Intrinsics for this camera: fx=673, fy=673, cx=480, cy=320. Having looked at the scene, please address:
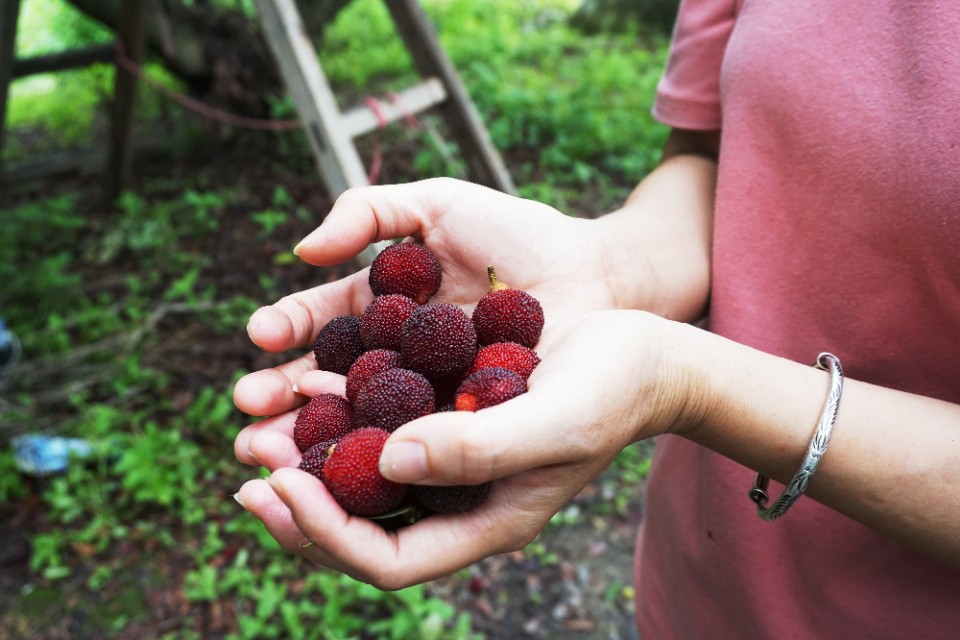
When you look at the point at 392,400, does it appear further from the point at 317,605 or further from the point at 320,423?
the point at 317,605

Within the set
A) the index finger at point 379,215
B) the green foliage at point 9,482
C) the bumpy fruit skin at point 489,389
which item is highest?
the index finger at point 379,215

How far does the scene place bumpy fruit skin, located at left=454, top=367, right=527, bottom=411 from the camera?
1155 millimetres

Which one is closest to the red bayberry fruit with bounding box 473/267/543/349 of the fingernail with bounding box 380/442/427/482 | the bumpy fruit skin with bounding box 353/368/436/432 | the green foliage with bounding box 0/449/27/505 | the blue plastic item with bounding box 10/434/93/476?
the bumpy fruit skin with bounding box 353/368/436/432

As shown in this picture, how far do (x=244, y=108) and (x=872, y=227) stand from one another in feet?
14.9

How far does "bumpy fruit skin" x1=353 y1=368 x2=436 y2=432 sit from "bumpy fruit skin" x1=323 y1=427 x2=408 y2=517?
0.15 feet

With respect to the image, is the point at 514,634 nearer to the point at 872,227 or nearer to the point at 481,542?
the point at 481,542

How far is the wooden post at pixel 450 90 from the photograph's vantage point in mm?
3344

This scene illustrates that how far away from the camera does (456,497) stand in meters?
1.07

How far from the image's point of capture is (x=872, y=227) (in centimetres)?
112

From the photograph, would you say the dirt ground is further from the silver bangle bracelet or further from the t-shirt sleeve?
the t-shirt sleeve

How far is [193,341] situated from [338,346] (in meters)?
2.32

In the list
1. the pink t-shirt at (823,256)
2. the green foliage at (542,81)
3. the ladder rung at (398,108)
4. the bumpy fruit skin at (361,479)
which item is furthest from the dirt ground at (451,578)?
the green foliage at (542,81)

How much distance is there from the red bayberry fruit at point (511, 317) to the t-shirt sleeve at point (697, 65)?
0.56m

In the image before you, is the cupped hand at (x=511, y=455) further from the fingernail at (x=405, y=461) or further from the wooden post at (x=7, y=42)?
the wooden post at (x=7, y=42)
